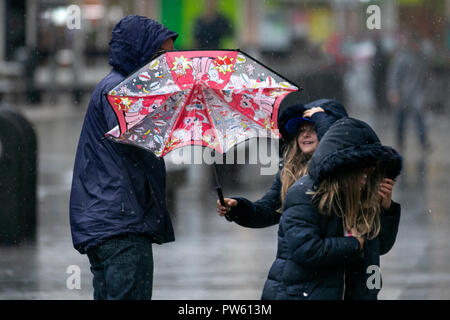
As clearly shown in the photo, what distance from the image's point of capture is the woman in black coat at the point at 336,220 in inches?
172

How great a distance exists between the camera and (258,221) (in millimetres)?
5090

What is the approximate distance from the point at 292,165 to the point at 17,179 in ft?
15.6

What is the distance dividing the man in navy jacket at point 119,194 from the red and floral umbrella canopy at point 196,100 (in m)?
0.18

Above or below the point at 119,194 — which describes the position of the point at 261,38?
above

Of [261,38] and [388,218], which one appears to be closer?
[388,218]

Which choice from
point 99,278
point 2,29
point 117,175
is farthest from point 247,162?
point 2,29

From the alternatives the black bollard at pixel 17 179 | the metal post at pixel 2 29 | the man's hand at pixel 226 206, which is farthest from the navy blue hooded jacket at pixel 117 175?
the metal post at pixel 2 29

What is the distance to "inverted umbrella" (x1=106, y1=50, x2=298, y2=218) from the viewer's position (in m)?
4.66

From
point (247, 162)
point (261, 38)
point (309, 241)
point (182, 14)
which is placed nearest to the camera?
point (309, 241)

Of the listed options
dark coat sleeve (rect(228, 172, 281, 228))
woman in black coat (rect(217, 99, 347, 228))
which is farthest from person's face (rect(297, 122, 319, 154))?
dark coat sleeve (rect(228, 172, 281, 228))

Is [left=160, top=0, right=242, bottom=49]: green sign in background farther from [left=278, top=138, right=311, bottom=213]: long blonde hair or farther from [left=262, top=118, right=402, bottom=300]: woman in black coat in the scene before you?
[left=262, top=118, right=402, bottom=300]: woman in black coat

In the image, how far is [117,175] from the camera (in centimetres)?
489

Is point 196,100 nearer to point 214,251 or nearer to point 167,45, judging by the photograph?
point 167,45

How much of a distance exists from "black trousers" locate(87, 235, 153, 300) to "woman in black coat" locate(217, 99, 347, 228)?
0.44 meters
